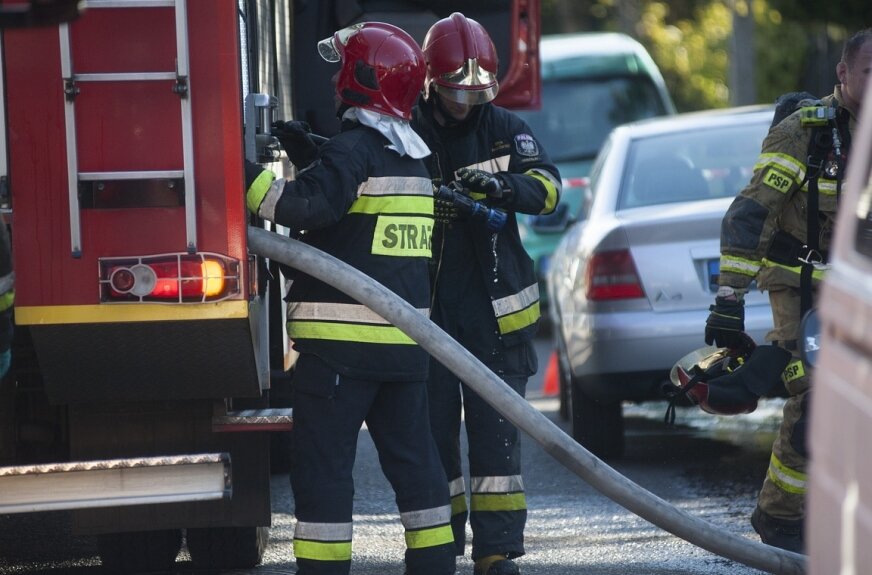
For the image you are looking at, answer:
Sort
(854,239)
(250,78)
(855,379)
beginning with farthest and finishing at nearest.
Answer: (250,78)
(854,239)
(855,379)

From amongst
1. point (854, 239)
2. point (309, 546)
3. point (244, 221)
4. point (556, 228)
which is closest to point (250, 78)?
point (244, 221)

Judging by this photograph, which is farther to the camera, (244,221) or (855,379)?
(244,221)

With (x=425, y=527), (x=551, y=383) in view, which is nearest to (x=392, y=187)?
(x=425, y=527)

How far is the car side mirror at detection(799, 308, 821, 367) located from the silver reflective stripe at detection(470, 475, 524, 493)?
1991mm

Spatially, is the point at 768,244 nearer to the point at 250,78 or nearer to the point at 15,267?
the point at 250,78

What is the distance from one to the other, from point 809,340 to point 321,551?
1807mm

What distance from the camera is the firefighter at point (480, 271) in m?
5.39

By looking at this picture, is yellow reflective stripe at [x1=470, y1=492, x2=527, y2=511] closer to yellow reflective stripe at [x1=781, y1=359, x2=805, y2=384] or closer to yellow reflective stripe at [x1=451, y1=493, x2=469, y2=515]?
yellow reflective stripe at [x1=451, y1=493, x2=469, y2=515]

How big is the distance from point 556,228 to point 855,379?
17.5ft

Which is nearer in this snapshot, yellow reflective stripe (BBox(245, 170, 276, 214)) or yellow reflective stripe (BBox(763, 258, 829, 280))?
yellow reflective stripe (BBox(245, 170, 276, 214))

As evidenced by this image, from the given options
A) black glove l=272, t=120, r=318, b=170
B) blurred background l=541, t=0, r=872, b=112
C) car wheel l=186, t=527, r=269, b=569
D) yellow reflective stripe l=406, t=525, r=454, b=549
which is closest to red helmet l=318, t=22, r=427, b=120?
black glove l=272, t=120, r=318, b=170

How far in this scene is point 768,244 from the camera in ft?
18.0

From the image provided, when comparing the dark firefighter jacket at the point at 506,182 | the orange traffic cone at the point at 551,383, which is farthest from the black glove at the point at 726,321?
the orange traffic cone at the point at 551,383

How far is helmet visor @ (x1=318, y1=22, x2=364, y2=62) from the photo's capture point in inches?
198
